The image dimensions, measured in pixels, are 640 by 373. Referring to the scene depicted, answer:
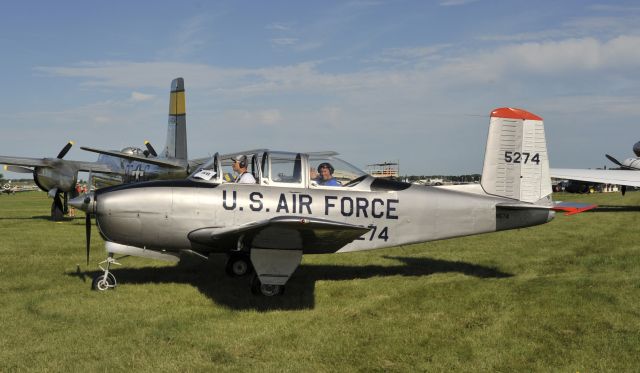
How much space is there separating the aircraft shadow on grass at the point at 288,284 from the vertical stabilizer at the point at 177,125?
14.7 metres

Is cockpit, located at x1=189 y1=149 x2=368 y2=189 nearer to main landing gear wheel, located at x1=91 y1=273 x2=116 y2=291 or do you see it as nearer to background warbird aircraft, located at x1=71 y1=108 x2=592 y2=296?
background warbird aircraft, located at x1=71 y1=108 x2=592 y2=296

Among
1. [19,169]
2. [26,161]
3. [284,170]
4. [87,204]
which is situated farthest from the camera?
[19,169]

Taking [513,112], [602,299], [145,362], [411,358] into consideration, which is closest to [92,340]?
[145,362]

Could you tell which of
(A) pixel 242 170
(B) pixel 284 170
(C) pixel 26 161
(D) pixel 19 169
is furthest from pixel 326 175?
(D) pixel 19 169

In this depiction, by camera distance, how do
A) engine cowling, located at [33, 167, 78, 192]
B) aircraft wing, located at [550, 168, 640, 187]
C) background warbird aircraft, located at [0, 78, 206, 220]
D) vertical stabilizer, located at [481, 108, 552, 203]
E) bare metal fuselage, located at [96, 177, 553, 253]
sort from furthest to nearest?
aircraft wing, located at [550, 168, 640, 187], engine cowling, located at [33, 167, 78, 192], background warbird aircraft, located at [0, 78, 206, 220], vertical stabilizer, located at [481, 108, 552, 203], bare metal fuselage, located at [96, 177, 553, 253]

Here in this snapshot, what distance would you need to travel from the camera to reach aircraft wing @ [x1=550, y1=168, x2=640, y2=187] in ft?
81.0

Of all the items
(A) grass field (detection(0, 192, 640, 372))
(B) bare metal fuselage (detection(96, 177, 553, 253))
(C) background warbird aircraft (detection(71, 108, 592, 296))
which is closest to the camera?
(A) grass field (detection(0, 192, 640, 372))

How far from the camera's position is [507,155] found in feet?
28.5

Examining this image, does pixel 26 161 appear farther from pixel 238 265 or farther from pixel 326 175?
pixel 326 175

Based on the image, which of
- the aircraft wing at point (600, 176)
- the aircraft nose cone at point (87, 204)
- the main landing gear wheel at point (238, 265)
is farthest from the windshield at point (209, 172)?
the aircraft wing at point (600, 176)

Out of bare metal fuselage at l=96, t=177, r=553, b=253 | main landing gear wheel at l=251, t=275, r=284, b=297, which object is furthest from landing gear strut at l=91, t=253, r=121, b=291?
main landing gear wheel at l=251, t=275, r=284, b=297

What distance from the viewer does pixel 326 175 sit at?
7906mm

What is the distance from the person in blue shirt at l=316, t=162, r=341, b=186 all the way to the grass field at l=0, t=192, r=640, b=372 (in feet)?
5.31

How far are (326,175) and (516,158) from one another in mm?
3282
